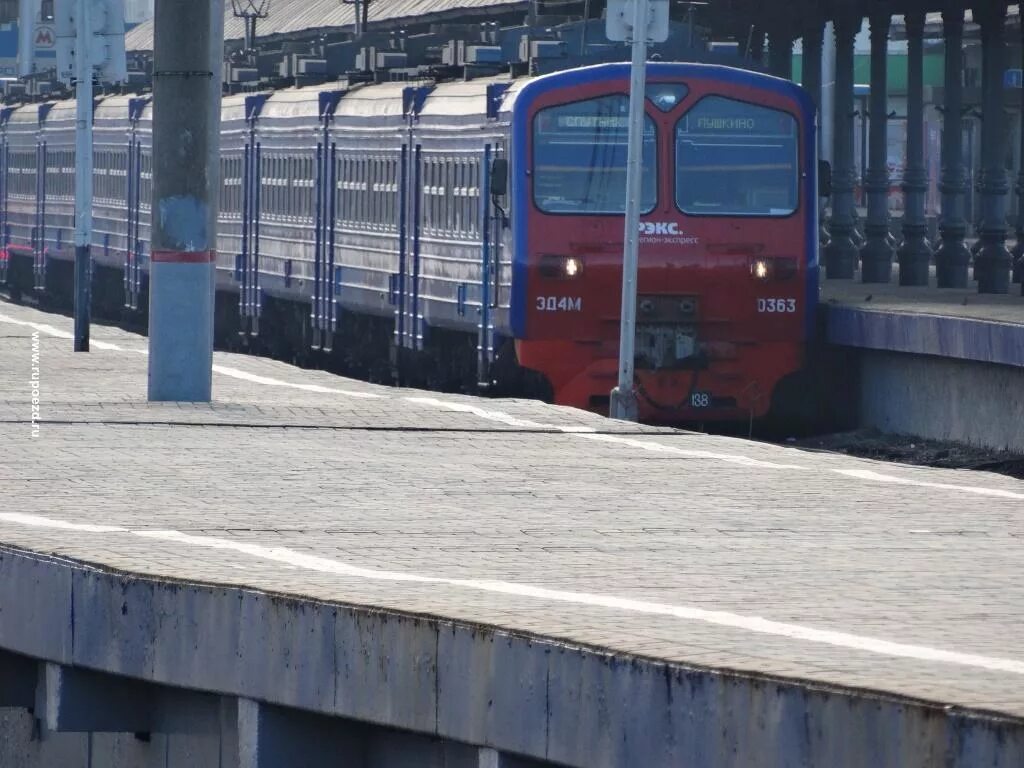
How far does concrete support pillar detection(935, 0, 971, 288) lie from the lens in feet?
96.7

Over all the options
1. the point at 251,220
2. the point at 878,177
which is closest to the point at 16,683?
the point at 251,220

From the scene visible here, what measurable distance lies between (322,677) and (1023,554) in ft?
9.56

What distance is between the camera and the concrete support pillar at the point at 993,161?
27703 millimetres

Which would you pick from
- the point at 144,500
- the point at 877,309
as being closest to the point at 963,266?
the point at 877,309

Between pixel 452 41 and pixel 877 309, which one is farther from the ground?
pixel 452 41

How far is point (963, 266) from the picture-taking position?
29.4m

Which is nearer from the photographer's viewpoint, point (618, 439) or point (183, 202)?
point (618, 439)

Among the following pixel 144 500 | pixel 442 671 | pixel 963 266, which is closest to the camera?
pixel 442 671

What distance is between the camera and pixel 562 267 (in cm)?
2241

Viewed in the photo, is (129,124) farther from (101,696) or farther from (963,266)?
(101,696)

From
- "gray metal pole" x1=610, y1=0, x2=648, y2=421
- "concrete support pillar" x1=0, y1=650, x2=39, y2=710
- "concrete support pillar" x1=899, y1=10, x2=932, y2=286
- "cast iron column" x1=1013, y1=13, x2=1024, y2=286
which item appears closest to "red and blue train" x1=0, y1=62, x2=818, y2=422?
"gray metal pole" x1=610, y1=0, x2=648, y2=421

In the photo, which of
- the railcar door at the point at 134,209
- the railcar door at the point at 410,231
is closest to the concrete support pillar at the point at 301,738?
the railcar door at the point at 410,231

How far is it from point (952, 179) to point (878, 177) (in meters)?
2.68

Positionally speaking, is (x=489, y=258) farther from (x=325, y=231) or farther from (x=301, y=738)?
(x=301, y=738)
